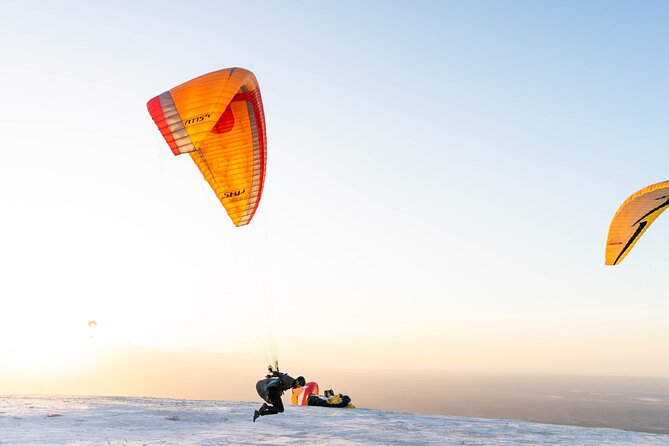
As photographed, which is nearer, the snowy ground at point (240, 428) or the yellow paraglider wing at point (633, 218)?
the snowy ground at point (240, 428)

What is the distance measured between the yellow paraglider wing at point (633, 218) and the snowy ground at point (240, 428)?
7547 millimetres

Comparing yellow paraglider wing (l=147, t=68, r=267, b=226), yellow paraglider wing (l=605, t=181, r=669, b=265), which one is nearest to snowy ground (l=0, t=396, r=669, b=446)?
yellow paraglider wing (l=147, t=68, r=267, b=226)

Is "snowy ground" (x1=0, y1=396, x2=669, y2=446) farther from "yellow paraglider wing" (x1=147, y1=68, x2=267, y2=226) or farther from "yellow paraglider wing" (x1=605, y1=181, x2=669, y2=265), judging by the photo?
"yellow paraglider wing" (x1=605, y1=181, x2=669, y2=265)

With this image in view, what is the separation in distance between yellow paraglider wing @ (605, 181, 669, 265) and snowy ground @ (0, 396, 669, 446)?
24.8ft

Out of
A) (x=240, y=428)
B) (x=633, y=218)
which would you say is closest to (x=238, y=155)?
(x=240, y=428)

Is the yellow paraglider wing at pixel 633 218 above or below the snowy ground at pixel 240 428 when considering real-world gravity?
above

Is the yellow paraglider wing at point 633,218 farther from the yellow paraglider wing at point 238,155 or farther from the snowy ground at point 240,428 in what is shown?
the yellow paraglider wing at point 238,155

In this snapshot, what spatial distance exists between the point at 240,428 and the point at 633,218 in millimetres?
15900

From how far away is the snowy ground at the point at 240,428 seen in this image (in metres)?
11.4

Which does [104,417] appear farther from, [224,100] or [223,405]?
[224,100]

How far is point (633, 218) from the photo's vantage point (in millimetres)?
19344

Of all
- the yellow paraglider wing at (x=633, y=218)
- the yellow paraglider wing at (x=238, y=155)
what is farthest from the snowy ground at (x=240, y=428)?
the yellow paraglider wing at (x=633, y=218)

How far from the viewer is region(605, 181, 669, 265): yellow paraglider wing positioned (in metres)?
17.9

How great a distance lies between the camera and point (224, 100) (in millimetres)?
11453
